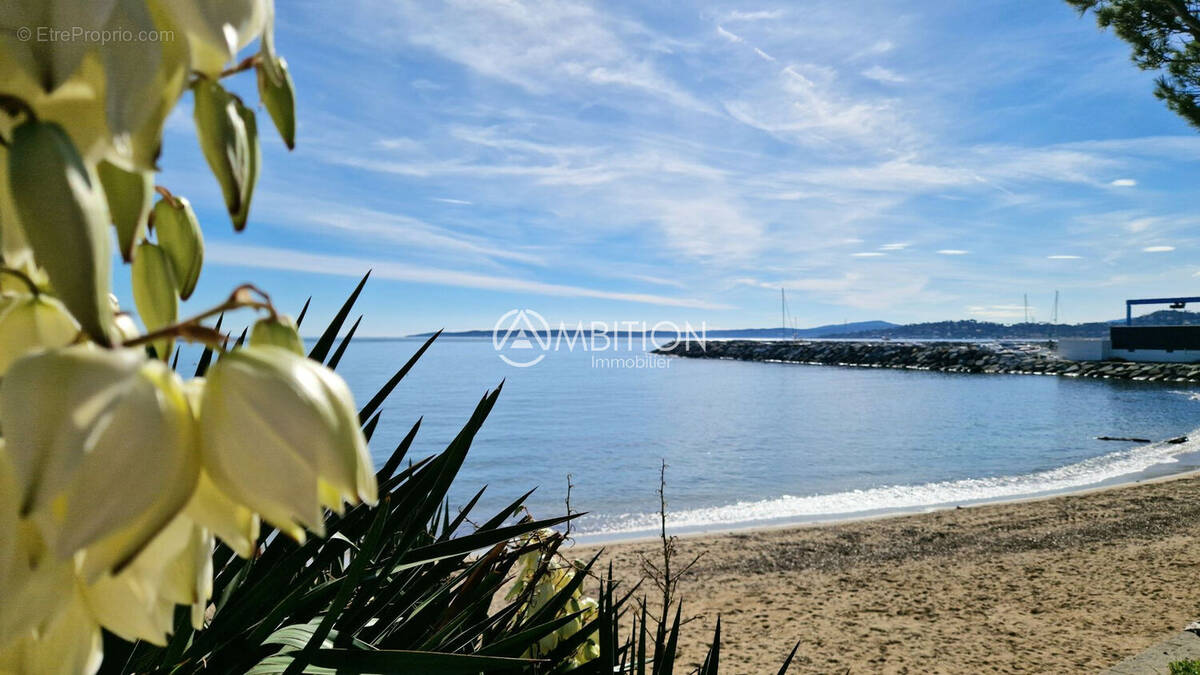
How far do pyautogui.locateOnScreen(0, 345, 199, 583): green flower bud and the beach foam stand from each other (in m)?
10.3

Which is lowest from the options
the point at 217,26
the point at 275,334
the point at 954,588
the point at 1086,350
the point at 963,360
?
the point at 954,588

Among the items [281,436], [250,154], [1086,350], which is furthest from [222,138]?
[1086,350]

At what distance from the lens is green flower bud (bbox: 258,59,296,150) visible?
0.33m

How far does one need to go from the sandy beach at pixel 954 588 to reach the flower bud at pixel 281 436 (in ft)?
13.6

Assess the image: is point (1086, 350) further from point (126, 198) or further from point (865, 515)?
point (126, 198)

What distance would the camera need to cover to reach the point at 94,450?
0.22 m

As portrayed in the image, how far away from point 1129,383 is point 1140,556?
85.7 ft

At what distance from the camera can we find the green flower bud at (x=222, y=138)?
0.92ft

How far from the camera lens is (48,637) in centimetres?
27

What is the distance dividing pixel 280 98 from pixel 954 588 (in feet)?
22.0

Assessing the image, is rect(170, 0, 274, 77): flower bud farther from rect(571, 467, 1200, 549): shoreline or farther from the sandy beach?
rect(571, 467, 1200, 549): shoreline

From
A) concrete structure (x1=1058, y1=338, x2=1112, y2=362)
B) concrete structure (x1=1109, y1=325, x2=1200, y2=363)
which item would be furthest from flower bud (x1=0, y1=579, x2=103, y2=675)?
concrete structure (x1=1058, y1=338, x2=1112, y2=362)

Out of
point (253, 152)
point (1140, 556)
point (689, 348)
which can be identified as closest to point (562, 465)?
point (1140, 556)

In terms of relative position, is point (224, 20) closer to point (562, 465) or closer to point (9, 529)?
point (9, 529)
